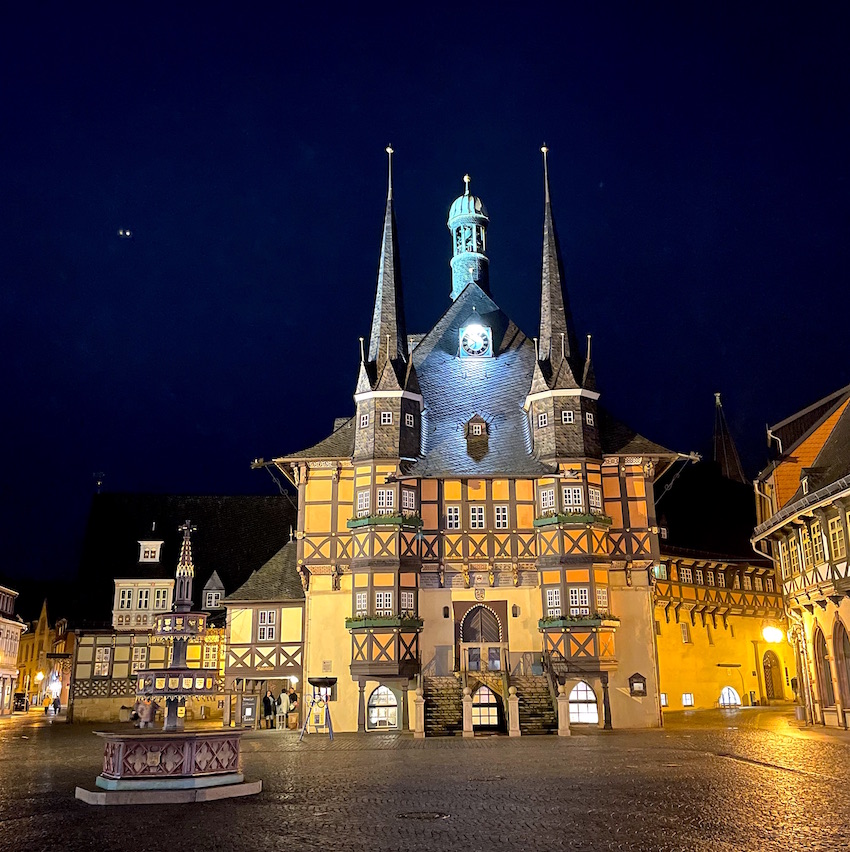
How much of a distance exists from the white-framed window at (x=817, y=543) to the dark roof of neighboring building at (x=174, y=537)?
3247cm

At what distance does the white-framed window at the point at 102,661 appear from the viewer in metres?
50.1

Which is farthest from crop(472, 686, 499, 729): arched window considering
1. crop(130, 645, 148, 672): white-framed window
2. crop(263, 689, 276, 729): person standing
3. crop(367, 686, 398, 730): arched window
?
crop(130, 645, 148, 672): white-framed window

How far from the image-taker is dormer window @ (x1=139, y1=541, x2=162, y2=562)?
54000 mm

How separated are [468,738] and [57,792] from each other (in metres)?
16.2

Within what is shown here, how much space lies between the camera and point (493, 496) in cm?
3828

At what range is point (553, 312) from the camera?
41.5 metres

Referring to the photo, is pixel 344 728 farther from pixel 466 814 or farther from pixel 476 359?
pixel 466 814

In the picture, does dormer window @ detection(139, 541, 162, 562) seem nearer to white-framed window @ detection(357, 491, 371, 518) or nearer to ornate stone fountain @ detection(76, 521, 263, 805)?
white-framed window @ detection(357, 491, 371, 518)

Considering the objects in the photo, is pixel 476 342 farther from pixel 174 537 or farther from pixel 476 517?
pixel 174 537

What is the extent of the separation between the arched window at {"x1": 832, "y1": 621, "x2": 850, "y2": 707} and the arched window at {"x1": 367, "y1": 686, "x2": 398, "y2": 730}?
52.3 feet

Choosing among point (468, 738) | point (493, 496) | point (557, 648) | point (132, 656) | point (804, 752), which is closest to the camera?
point (804, 752)

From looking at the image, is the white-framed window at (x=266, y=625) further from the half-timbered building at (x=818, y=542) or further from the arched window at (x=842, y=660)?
the arched window at (x=842, y=660)

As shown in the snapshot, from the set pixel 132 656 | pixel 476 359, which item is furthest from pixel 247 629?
pixel 476 359

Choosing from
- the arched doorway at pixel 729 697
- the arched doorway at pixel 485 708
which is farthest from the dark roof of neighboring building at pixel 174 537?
the arched doorway at pixel 729 697
